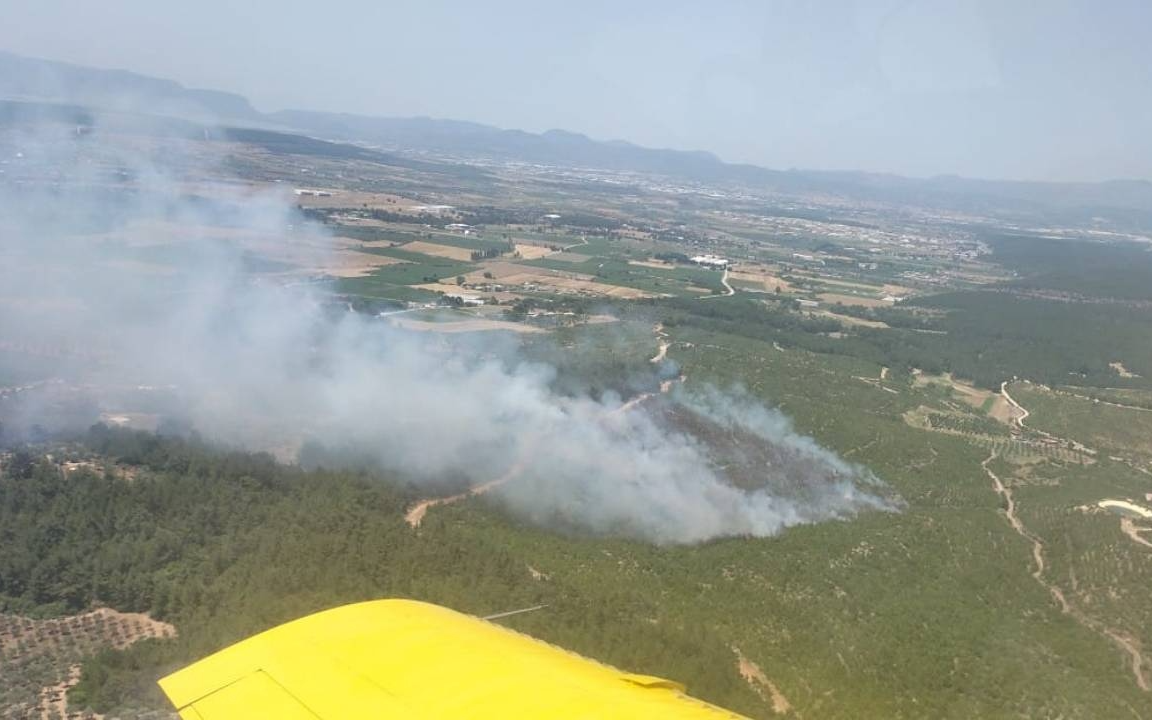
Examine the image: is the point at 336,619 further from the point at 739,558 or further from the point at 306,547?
the point at 739,558

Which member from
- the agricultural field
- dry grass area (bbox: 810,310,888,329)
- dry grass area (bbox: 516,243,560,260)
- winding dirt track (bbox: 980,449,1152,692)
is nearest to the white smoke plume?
the agricultural field

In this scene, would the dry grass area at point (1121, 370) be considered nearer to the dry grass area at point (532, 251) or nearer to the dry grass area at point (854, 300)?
the dry grass area at point (854, 300)

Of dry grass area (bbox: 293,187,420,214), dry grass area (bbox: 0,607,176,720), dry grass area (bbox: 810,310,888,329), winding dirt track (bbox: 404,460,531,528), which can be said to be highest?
dry grass area (bbox: 293,187,420,214)

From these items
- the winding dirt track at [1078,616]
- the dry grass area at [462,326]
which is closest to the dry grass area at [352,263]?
the dry grass area at [462,326]

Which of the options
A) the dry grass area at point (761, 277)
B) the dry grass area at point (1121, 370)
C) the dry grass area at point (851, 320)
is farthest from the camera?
the dry grass area at point (761, 277)

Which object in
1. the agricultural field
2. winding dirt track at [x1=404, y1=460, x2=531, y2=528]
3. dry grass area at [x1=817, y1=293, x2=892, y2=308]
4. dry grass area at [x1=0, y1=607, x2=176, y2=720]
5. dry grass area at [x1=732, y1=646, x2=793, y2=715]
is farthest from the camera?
dry grass area at [x1=817, y1=293, x2=892, y2=308]

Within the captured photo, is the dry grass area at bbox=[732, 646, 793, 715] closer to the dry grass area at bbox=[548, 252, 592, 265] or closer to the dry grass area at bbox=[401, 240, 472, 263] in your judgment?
the dry grass area at bbox=[401, 240, 472, 263]
